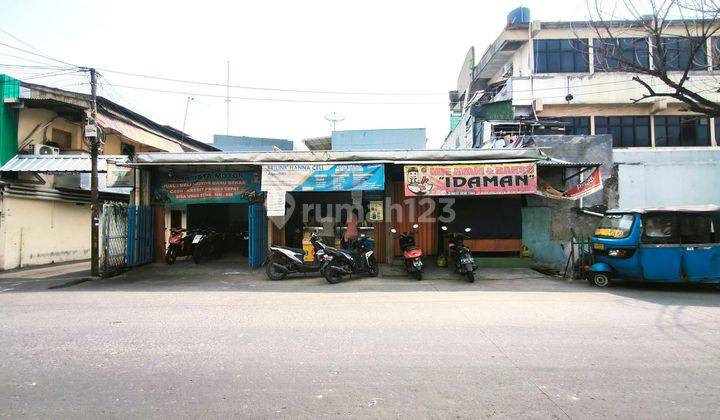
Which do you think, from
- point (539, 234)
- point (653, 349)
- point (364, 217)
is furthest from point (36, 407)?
point (539, 234)

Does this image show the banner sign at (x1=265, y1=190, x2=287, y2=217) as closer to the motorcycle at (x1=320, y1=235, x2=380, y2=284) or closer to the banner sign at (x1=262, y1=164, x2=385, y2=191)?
the banner sign at (x1=262, y1=164, x2=385, y2=191)

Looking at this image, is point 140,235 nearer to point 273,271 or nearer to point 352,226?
point 273,271

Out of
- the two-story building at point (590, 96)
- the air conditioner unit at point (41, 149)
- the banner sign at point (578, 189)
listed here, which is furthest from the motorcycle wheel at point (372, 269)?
the air conditioner unit at point (41, 149)

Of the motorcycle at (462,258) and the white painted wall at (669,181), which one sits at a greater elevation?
the white painted wall at (669,181)

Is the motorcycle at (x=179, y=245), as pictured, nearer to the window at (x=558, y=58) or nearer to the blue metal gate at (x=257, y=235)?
the blue metal gate at (x=257, y=235)

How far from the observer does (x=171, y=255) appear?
13.1 m

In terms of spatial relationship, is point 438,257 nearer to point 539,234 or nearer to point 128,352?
point 539,234

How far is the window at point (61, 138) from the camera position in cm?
1473

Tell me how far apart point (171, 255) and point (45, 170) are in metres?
4.62

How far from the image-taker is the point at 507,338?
5.28 metres

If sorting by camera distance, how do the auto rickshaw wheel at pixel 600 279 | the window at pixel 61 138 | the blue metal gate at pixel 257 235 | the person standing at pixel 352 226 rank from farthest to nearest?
the window at pixel 61 138 → the person standing at pixel 352 226 → the blue metal gate at pixel 257 235 → the auto rickshaw wheel at pixel 600 279

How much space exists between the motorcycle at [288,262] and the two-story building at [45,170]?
631cm

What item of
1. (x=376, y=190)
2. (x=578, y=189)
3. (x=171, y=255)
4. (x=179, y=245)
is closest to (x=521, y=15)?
(x=578, y=189)

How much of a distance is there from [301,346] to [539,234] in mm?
10066
